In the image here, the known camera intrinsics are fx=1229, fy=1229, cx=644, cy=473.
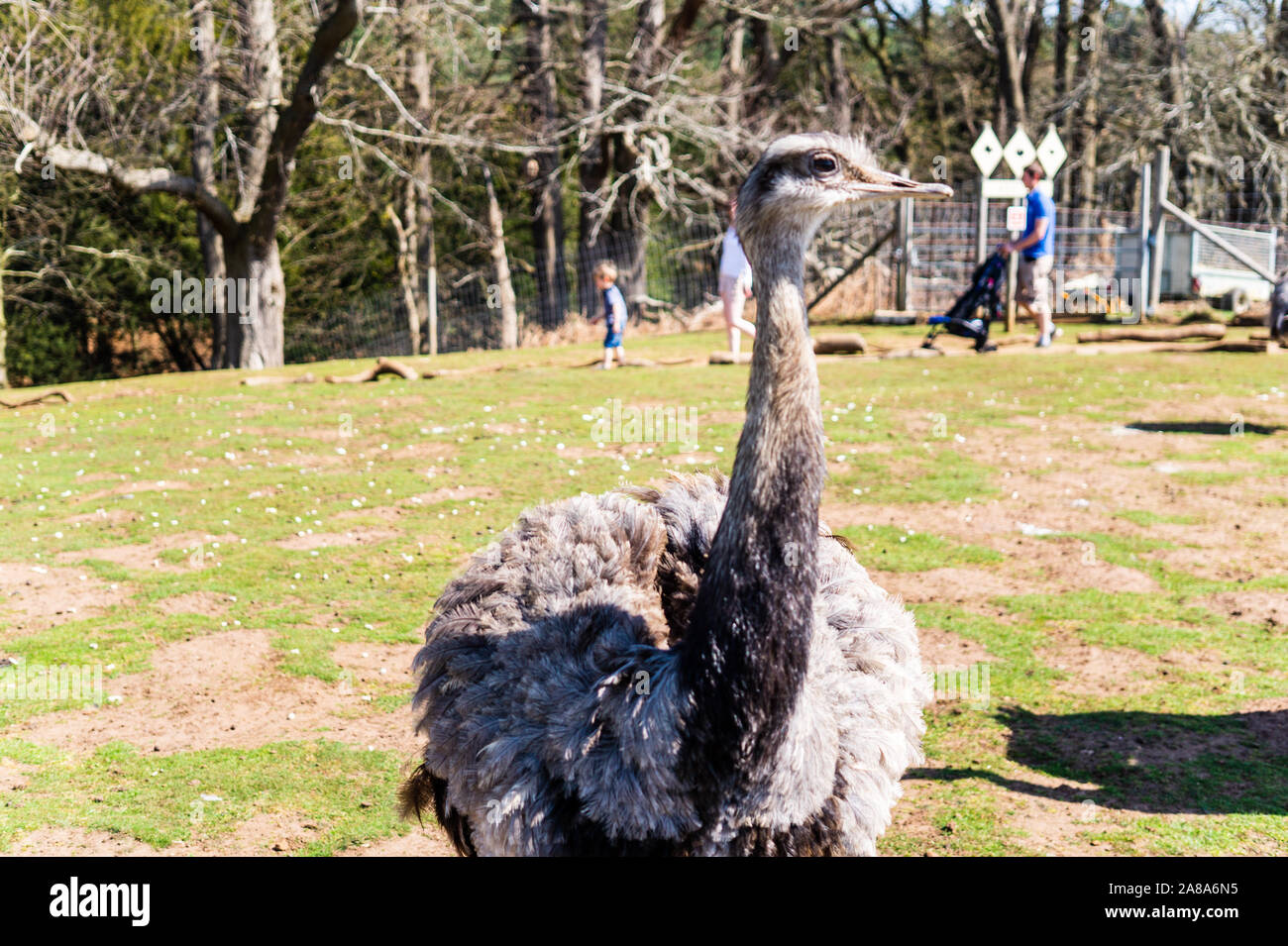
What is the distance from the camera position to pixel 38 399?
17453 mm

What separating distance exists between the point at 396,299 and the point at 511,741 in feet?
94.8

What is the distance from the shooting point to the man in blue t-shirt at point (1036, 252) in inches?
723

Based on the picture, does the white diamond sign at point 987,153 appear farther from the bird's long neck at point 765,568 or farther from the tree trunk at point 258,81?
the bird's long neck at point 765,568

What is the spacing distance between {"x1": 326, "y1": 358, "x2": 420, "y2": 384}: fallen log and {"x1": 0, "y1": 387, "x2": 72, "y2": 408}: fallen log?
3618 mm

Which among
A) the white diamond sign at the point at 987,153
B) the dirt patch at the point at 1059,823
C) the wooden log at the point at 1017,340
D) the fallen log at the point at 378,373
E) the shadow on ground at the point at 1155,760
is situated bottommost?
the dirt patch at the point at 1059,823

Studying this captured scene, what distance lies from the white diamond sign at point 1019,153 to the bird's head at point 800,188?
63.9 ft

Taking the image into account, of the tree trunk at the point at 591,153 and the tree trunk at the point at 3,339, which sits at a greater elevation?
the tree trunk at the point at 591,153

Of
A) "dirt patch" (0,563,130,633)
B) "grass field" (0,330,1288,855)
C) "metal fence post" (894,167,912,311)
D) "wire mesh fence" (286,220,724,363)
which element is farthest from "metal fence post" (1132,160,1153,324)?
"dirt patch" (0,563,130,633)

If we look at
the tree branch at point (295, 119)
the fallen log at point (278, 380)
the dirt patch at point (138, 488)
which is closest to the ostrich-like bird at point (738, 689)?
the dirt patch at point (138, 488)

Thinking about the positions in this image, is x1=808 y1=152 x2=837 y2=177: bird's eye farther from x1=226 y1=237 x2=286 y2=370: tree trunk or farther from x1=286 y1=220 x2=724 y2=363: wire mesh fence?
x1=286 y1=220 x2=724 y2=363: wire mesh fence

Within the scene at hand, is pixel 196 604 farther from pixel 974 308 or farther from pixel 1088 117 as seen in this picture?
pixel 1088 117

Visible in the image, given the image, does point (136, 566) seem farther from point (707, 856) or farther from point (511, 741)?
point (707, 856)

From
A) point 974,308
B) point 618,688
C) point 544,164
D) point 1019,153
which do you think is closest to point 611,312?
point 974,308

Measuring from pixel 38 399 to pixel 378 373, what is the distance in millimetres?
4769
